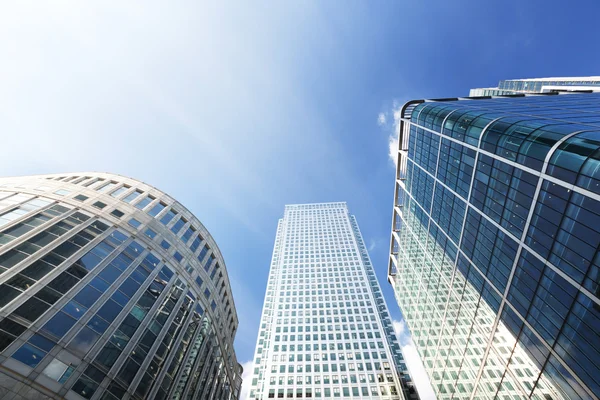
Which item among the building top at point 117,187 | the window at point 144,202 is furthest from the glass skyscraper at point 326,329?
Result: the window at point 144,202

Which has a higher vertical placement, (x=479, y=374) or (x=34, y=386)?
(x=34, y=386)

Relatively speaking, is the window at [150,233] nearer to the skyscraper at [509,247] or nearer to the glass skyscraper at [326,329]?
the skyscraper at [509,247]

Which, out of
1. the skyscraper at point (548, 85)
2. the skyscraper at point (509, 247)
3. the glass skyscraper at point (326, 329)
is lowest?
the glass skyscraper at point (326, 329)

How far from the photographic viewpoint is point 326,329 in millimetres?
83188

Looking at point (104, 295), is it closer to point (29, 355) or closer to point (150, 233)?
point (29, 355)

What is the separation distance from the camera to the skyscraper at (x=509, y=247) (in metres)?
25.6

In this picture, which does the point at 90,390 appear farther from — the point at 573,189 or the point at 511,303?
the point at 511,303

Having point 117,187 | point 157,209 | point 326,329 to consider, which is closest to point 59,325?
point 157,209

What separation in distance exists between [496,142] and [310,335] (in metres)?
71.0

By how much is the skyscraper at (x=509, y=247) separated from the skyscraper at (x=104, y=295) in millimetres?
39892

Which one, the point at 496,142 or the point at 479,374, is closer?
the point at 496,142

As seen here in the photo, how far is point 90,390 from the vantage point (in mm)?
19641

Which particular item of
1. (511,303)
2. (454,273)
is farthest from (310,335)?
(511,303)

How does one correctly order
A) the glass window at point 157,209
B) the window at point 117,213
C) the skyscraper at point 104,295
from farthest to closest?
the glass window at point 157,209 → the window at point 117,213 → the skyscraper at point 104,295
